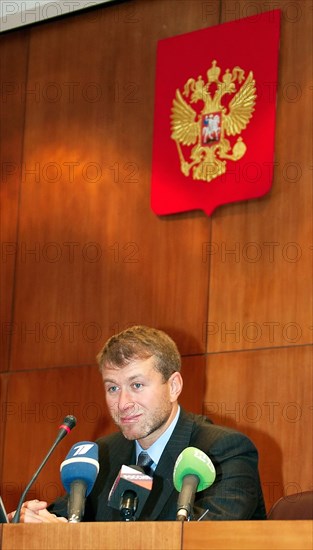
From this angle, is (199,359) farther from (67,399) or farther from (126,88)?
(126,88)

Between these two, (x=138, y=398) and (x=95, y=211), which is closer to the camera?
(x=138, y=398)

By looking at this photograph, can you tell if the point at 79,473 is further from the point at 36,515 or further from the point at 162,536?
the point at 162,536

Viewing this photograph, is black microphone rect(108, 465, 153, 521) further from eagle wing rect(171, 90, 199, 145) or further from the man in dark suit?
eagle wing rect(171, 90, 199, 145)

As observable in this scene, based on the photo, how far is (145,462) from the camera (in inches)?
171

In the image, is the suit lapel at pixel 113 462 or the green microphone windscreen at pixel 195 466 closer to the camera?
the green microphone windscreen at pixel 195 466

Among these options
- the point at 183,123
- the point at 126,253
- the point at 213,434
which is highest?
the point at 183,123

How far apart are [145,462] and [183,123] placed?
2.52 m

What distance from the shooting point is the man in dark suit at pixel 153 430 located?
4.04 m

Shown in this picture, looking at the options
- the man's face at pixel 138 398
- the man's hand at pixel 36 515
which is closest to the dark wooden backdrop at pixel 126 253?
the man's face at pixel 138 398

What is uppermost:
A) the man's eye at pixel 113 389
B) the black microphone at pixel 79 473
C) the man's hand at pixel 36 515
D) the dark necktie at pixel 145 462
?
the man's eye at pixel 113 389

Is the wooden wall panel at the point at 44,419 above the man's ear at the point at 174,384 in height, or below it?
below

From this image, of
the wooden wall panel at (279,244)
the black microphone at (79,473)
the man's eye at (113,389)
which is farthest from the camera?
the wooden wall panel at (279,244)

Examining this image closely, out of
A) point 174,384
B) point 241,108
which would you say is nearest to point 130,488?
point 174,384

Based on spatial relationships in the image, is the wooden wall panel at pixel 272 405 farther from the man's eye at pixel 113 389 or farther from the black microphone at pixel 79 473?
the black microphone at pixel 79 473
